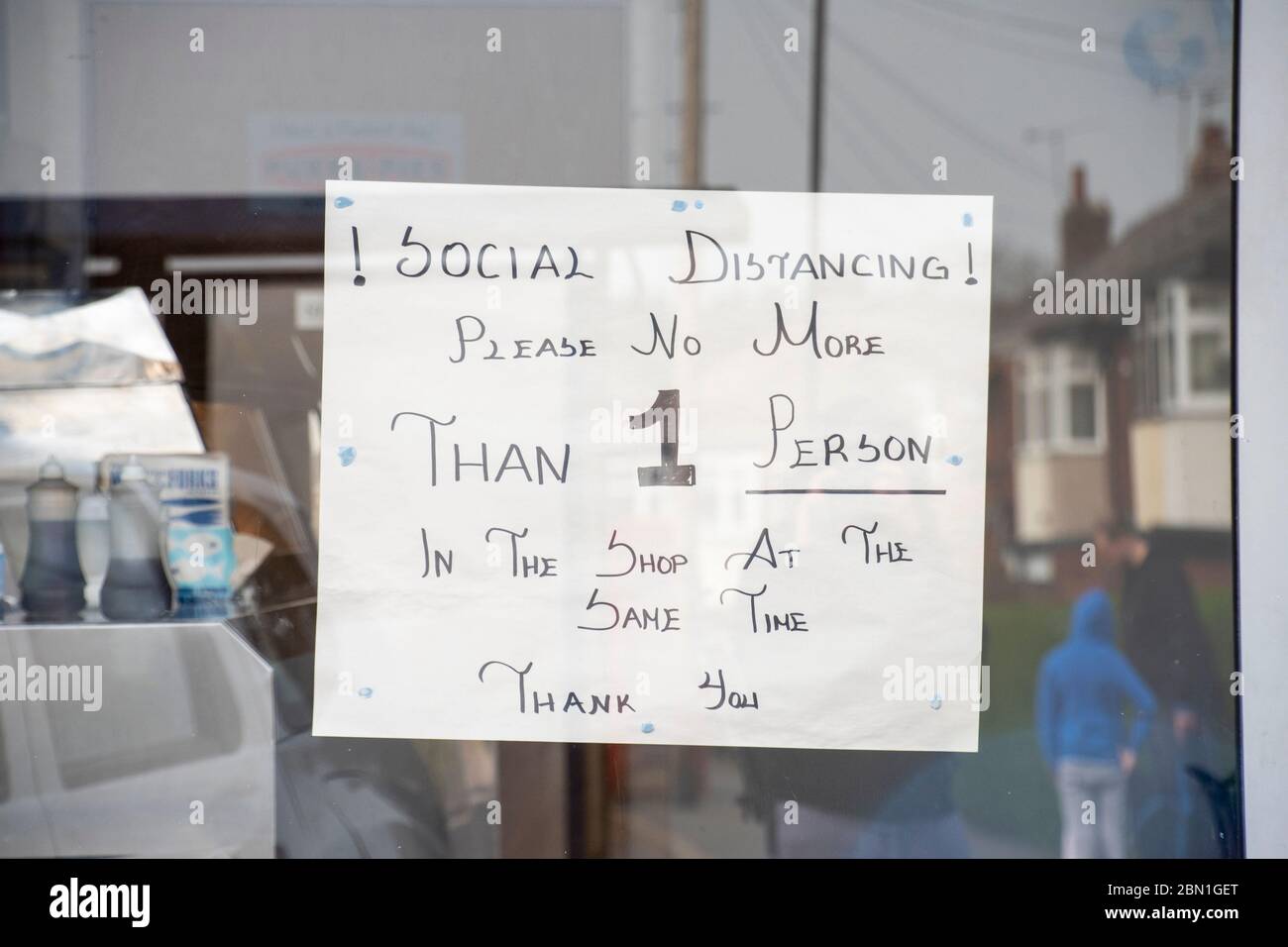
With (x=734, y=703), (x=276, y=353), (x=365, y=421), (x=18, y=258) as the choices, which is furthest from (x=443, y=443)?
(x=18, y=258)

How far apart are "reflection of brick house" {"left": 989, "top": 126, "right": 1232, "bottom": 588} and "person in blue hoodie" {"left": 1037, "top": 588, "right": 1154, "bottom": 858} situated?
0.40 ft

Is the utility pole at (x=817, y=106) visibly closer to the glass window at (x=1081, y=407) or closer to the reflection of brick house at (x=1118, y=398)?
the reflection of brick house at (x=1118, y=398)

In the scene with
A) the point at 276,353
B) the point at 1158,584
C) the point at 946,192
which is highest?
the point at 946,192

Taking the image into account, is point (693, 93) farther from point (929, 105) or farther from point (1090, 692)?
point (1090, 692)

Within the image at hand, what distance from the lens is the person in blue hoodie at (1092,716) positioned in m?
2.24

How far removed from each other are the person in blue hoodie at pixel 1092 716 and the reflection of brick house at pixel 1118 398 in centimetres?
12

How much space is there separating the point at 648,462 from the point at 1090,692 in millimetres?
1009

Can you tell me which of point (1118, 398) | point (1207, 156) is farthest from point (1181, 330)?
point (1207, 156)

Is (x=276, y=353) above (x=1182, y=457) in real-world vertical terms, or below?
above

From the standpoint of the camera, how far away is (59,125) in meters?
2.26

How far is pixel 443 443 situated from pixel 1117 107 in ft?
4.98

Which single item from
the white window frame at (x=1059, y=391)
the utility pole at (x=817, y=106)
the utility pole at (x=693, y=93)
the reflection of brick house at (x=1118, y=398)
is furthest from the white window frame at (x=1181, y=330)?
the utility pole at (x=693, y=93)

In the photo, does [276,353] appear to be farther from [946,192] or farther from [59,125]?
[946,192]

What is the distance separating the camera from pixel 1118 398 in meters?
2.23
